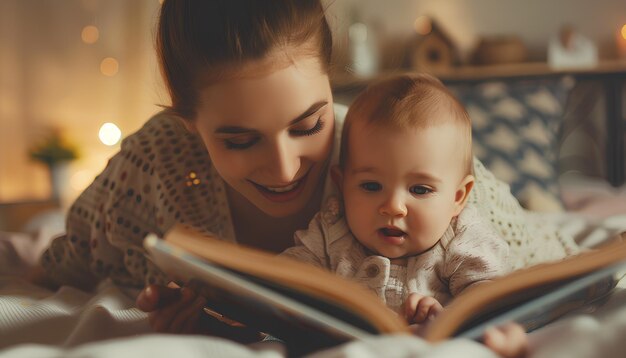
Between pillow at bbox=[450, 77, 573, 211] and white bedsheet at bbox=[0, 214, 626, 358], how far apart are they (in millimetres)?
1101

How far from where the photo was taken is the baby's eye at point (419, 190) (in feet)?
2.63

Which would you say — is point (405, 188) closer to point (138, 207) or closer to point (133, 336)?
point (133, 336)

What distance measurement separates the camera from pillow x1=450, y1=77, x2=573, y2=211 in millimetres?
1885

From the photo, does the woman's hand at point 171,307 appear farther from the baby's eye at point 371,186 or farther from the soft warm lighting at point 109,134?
the soft warm lighting at point 109,134

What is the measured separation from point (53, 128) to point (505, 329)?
9.75 ft

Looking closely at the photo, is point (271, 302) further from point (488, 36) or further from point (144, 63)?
point (144, 63)

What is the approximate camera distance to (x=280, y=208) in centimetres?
90

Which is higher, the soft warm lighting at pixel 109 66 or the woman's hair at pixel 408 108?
the woman's hair at pixel 408 108

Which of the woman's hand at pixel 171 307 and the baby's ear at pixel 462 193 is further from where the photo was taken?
the baby's ear at pixel 462 193

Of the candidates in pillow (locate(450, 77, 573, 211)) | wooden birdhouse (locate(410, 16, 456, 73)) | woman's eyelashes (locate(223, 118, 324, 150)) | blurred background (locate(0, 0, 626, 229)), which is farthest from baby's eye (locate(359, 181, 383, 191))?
wooden birdhouse (locate(410, 16, 456, 73))

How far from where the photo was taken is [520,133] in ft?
6.45

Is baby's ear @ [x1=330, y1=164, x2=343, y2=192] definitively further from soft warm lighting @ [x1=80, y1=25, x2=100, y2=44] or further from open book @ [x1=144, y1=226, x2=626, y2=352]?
soft warm lighting @ [x1=80, y1=25, x2=100, y2=44]

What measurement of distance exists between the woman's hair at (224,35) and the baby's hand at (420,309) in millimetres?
362

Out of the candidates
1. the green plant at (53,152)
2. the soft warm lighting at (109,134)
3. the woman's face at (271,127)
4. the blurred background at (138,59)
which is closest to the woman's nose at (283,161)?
the woman's face at (271,127)
